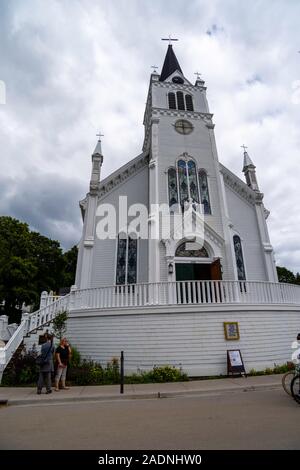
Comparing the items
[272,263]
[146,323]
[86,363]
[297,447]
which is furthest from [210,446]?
[272,263]

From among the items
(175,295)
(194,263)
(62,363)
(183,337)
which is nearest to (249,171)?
(194,263)

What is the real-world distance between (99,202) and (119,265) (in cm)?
456

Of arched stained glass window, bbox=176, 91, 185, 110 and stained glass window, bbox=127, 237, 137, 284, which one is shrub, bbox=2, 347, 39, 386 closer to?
stained glass window, bbox=127, 237, 137, 284

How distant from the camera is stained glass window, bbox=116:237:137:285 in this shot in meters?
15.4

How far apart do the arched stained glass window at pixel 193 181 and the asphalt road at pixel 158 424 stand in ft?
40.8

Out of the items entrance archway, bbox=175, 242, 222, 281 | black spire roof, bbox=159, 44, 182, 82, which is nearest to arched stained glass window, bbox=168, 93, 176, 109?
black spire roof, bbox=159, 44, 182, 82

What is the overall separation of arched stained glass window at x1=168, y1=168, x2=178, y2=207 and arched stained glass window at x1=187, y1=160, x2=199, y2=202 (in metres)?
1.06

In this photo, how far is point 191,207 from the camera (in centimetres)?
1584

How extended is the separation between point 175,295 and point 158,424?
5805mm

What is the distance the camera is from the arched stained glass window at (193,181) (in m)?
17.2

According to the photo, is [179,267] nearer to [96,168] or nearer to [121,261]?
[121,261]

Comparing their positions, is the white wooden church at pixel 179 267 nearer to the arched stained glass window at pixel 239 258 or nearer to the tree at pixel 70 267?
the arched stained glass window at pixel 239 258

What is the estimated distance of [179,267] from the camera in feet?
48.5
